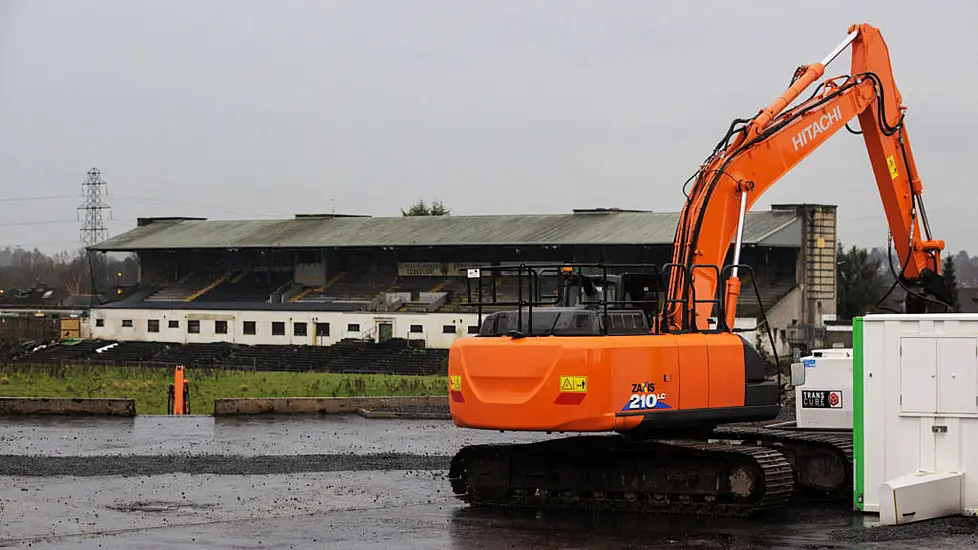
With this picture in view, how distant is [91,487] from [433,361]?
37083mm

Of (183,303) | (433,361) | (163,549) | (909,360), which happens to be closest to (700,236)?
(909,360)

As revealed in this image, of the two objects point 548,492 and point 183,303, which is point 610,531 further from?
point 183,303

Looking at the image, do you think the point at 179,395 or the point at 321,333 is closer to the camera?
the point at 179,395

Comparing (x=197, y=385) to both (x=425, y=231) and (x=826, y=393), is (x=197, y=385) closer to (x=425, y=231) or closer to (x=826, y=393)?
(x=826, y=393)

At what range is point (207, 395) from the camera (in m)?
41.4

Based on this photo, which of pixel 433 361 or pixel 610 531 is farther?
pixel 433 361

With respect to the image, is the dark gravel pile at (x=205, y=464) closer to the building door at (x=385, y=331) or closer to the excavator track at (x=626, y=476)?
the excavator track at (x=626, y=476)

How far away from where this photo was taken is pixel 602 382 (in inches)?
667

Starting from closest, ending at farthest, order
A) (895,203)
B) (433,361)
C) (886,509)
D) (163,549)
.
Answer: (163,549)
(886,509)
(895,203)
(433,361)

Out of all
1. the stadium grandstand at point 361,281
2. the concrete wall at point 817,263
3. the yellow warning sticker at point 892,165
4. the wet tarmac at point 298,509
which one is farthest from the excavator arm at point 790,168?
the concrete wall at point 817,263

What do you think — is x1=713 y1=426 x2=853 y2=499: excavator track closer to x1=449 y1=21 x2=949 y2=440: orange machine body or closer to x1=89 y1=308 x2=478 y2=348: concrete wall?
x1=449 y1=21 x2=949 y2=440: orange machine body

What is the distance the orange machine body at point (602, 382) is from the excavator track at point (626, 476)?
640mm

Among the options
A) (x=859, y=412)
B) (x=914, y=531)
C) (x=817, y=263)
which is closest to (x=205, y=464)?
(x=859, y=412)

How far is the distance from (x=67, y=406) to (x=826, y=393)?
20.1 metres
